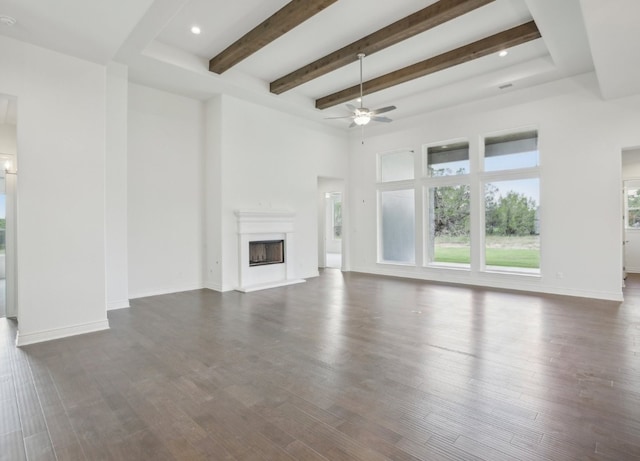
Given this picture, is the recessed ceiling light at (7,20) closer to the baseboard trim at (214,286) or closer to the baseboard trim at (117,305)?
the baseboard trim at (117,305)

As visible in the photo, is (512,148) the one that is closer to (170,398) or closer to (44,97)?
(170,398)

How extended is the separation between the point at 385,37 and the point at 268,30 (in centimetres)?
167

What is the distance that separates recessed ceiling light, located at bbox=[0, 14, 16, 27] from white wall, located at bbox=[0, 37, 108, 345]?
1.26ft

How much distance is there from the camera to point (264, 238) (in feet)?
24.0

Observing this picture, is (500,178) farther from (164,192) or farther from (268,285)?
(164,192)

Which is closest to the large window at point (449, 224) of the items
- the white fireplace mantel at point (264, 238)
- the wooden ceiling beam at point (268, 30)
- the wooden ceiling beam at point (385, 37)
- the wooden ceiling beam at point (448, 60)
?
the wooden ceiling beam at point (448, 60)

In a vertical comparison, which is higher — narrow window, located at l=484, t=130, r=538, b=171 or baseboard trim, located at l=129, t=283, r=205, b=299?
narrow window, located at l=484, t=130, r=538, b=171

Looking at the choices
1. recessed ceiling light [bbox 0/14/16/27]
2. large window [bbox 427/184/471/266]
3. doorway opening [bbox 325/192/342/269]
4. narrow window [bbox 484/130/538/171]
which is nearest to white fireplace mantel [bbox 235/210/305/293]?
large window [bbox 427/184/471/266]

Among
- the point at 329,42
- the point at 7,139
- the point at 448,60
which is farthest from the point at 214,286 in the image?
the point at 448,60

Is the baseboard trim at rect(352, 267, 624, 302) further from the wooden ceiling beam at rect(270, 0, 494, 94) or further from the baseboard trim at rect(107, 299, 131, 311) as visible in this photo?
the baseboard trim at rect(107, 299, 131, 311)

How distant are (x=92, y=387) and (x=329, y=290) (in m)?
4.52

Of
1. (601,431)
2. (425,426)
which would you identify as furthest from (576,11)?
(425,426)

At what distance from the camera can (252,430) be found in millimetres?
2193

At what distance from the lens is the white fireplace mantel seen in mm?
6840
